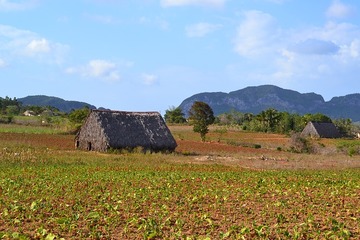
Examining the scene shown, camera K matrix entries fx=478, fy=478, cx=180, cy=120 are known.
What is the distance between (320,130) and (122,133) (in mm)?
51674

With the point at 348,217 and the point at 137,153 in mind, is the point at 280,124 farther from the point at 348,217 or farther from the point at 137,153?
the point at 348,217

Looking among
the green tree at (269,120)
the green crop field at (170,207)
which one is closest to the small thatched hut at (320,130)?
the green tree at (269,120)

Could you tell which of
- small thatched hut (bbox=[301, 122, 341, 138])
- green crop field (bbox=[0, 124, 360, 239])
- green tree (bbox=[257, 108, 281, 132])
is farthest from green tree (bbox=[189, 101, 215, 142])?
green crop field (bbox=[0, 124, 360, 239])

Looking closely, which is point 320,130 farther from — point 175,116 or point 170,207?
point 170,207

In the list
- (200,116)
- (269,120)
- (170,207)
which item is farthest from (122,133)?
(269,120)

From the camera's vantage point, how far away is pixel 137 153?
134 feet

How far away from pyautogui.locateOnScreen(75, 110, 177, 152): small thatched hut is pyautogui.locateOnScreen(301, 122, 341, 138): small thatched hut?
45235 mm

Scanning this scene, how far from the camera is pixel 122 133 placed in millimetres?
43938

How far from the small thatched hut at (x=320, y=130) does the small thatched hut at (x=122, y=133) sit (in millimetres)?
45235

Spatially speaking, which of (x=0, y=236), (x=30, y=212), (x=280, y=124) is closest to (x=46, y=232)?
(x=0, y=236)

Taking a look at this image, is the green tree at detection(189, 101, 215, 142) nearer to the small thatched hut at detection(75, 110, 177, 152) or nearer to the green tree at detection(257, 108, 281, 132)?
the small thatched hut at detection(75, 110, 177, 152)

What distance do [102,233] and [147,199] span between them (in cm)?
496

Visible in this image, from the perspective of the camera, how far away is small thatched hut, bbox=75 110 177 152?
43.2 metres

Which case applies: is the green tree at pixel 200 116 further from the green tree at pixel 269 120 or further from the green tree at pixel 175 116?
the green tree at pixel 175 116
